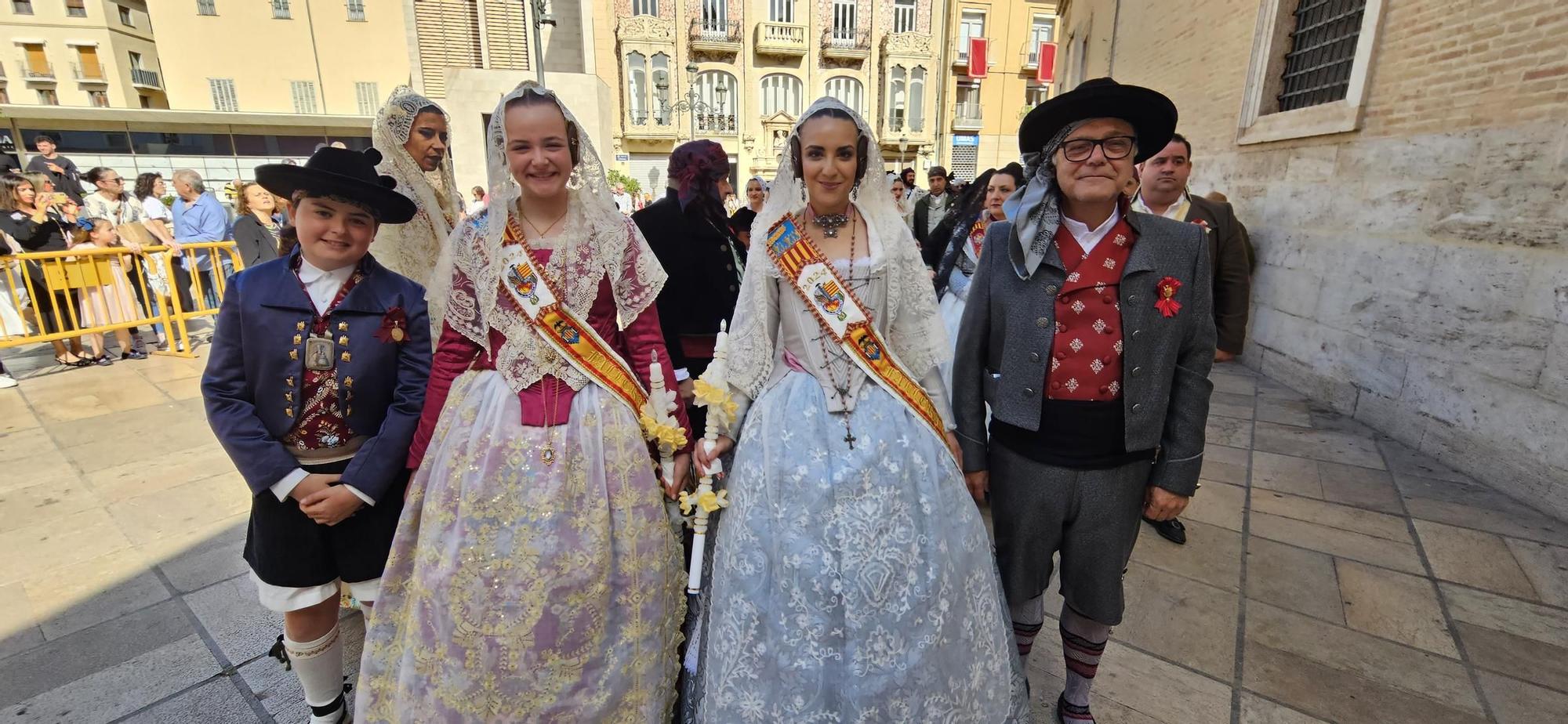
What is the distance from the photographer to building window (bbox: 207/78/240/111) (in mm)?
28203

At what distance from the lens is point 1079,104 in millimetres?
1962

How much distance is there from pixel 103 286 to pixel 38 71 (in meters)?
37.1

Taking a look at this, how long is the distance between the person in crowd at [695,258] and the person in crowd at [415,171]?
3.00ft

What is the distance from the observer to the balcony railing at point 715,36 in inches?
1236

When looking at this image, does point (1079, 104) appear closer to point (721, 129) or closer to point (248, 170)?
point (721, 129)

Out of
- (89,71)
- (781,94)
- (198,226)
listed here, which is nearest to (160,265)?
(198,226)

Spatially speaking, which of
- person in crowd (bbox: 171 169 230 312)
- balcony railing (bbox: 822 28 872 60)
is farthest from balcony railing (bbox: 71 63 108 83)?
person in crowd (bbox: 171 169 230 312)

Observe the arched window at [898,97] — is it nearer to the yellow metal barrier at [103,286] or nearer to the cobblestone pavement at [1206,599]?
the yellow metal barrier at [103,286]

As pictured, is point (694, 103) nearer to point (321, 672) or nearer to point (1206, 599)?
point (1206, 599)

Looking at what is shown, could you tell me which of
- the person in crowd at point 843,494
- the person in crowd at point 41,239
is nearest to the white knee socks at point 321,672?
the person in crowd at point 843,494

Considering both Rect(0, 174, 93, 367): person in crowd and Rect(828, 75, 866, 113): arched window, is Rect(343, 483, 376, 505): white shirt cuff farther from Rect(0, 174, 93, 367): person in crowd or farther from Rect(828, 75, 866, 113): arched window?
Rect(828, 75, 866, 113): arched window

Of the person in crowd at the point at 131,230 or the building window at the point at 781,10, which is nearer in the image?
the person in crowd at the point at 131,230

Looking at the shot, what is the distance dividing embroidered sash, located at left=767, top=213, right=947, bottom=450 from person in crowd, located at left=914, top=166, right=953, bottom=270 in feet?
11.8

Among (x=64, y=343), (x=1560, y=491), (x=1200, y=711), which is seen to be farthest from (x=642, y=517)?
(x=64, y=343)
